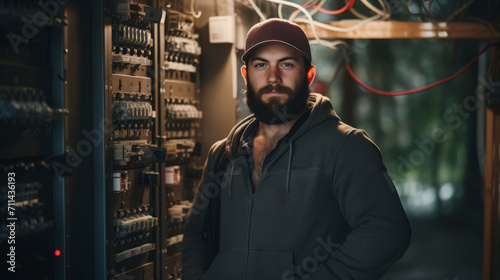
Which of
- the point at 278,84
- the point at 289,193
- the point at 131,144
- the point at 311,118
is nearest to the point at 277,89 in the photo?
the point at 278,84

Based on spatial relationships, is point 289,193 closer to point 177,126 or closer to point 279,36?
point 279,36

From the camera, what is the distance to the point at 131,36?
372cm

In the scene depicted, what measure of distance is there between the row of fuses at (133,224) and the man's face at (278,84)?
1.21 metres

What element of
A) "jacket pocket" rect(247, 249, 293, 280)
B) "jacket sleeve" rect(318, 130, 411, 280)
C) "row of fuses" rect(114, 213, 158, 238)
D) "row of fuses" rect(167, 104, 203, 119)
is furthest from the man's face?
"row of fuses" rect(167, 104, 203, 119)

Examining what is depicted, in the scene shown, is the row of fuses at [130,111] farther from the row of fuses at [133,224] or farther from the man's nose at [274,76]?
the man's nose at [274,76]

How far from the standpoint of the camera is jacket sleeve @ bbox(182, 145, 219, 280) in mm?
3041

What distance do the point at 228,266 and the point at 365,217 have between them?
2.29 ft

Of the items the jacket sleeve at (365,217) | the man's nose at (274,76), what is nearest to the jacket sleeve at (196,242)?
the man's nose at (274,76)

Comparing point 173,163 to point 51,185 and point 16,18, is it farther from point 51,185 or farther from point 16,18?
point 16,18

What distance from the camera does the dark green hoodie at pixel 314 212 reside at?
2.63 metres

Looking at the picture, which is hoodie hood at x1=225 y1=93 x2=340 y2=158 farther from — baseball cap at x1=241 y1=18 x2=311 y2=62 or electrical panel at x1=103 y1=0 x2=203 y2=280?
electrical panel at x1=103 y1=0 x2=203 y2=280

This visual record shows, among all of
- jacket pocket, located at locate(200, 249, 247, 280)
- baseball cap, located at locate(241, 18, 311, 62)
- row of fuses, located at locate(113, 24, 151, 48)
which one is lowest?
jacket pocket, located at locate(200, 249, 247, 280)

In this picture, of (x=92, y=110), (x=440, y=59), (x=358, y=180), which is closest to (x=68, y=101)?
(x=92, y=110)

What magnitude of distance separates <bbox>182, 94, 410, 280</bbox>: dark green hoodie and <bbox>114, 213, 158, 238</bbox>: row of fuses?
0.82 metres
